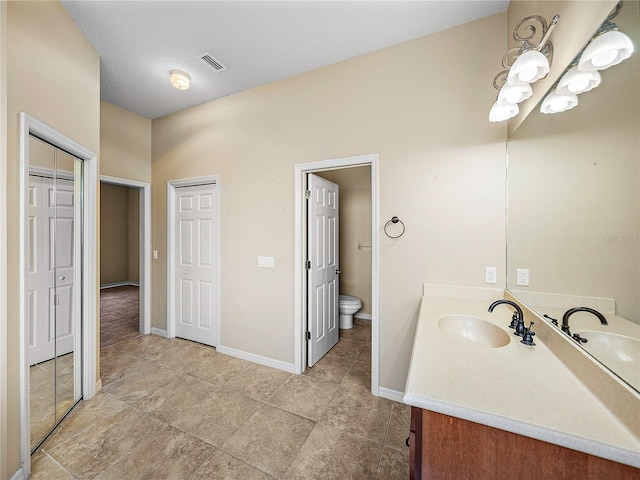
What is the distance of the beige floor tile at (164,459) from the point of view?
141 centimetres

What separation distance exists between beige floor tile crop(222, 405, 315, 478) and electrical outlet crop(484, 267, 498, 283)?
163 cm

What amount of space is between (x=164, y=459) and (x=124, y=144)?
336 centimetres

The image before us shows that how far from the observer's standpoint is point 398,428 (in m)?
1.76

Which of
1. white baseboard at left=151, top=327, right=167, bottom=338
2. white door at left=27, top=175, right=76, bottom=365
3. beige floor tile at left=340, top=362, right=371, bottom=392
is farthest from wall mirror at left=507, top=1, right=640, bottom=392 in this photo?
white baseboard at left=151, top=327, right=167, bottom=338

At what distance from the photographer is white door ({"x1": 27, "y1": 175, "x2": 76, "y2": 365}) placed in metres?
1.54

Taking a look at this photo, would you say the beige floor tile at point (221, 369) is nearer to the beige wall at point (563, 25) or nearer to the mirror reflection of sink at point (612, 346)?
the mirror reflection of sink at point (612, 346)

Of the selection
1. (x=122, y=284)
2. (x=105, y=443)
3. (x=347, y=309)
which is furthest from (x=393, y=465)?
(x=122, y=284)

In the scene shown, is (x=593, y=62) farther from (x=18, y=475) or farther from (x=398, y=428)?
(x=18, y=475)

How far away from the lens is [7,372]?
1261 millimetres

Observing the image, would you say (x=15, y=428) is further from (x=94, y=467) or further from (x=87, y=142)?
(x=87, y=142)

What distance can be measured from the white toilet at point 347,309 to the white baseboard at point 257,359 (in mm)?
1182

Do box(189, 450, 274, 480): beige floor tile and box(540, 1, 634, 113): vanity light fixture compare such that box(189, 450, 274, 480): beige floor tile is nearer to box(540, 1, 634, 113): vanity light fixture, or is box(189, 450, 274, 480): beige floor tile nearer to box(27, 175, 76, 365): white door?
box(27, 175, 76, 365): white door

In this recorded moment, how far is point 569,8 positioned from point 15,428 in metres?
3.44

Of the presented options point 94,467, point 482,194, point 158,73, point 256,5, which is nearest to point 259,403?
point 94,467
